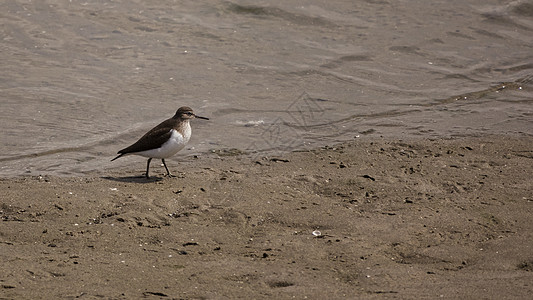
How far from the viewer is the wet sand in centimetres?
608

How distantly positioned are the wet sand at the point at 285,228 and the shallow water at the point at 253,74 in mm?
891

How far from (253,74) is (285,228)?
4.98 m

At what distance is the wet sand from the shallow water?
35.1 inches

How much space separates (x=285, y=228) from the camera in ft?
24.0

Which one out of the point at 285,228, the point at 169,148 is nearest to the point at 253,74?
the point at 169,148

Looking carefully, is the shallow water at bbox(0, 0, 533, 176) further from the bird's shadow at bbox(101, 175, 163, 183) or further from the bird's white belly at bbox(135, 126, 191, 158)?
the bird's white belly at bbox(135, 126, 191, 158)

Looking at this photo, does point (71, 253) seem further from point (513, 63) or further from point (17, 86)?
point (513, 63)

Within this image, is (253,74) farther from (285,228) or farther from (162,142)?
(285,228)

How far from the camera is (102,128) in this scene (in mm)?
9984

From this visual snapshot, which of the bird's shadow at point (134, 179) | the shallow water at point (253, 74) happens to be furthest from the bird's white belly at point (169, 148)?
the shallow water at point (253, 74)

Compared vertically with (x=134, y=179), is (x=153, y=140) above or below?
above

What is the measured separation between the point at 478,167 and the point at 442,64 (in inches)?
167

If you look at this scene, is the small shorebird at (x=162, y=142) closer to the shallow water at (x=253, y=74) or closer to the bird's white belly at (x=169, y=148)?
the bird's white belly at (x=169, y=148)

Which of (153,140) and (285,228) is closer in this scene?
(285,228)
